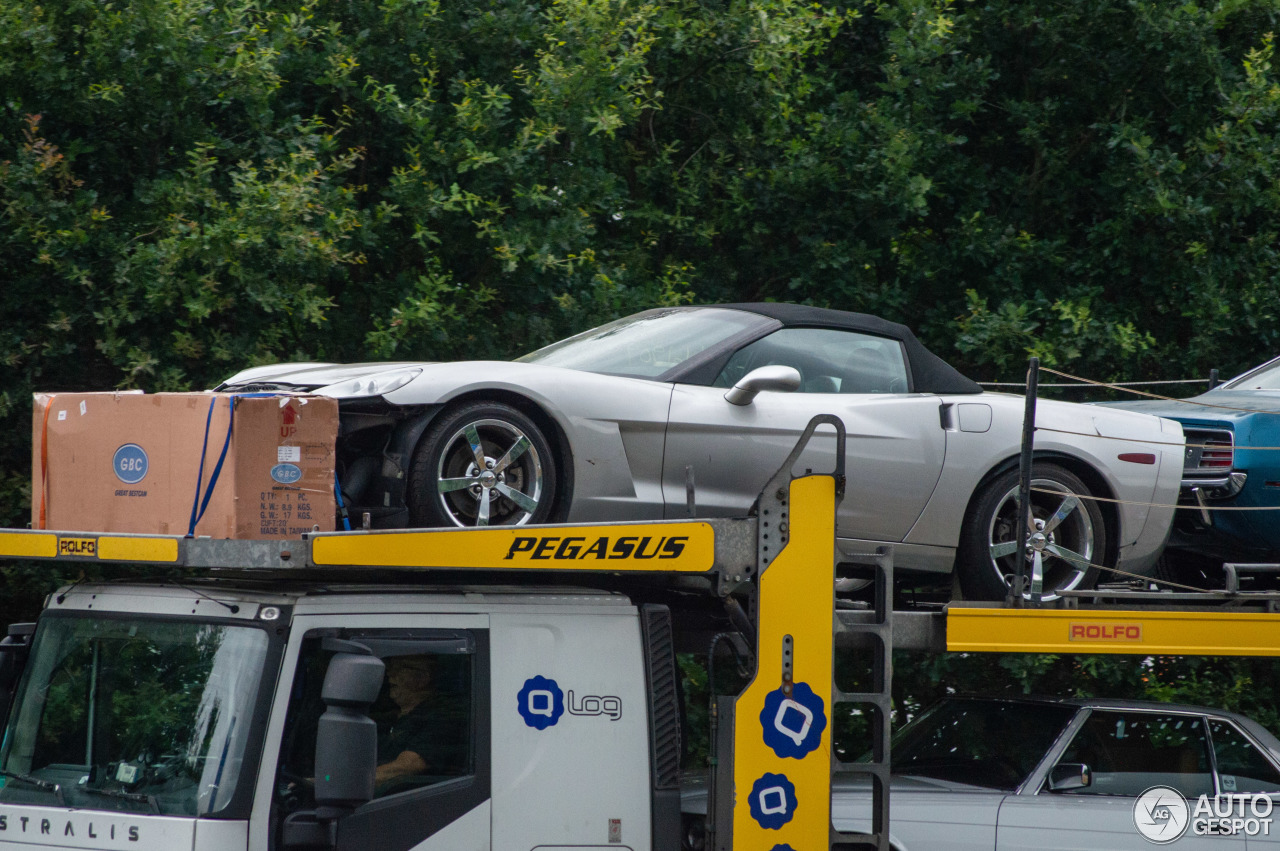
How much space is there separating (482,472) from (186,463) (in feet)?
3.77

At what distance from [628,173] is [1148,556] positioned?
20.5 ft

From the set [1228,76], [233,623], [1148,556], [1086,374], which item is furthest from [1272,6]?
[233,623]

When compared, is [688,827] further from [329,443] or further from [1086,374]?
[1086,374]

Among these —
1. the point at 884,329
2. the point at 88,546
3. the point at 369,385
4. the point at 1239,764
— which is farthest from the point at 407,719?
the point at 1239,764

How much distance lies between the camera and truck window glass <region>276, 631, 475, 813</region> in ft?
12.0

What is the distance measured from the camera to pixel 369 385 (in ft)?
15.3

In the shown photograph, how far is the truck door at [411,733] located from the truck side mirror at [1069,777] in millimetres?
3241

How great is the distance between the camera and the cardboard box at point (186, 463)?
154 inches

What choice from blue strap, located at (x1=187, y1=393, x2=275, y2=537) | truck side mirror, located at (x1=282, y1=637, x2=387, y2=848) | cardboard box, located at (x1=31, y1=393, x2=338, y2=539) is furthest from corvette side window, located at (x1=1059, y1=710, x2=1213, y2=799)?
blue strap, located at (x1=187, y1=393, x2=275, y2=537)

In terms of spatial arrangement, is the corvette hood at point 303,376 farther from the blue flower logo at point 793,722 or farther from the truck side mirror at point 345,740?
the blue flower logo at point 793,722

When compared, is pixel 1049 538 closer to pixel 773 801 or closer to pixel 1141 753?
pixel 1141 753

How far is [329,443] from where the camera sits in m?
4.14

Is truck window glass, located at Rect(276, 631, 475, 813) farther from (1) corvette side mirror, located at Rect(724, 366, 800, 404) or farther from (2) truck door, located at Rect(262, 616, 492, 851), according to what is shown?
(1) corvette side mirror, located at Rect(724, 366, 800, 404)

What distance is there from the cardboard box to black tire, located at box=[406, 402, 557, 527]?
0.54 meters
